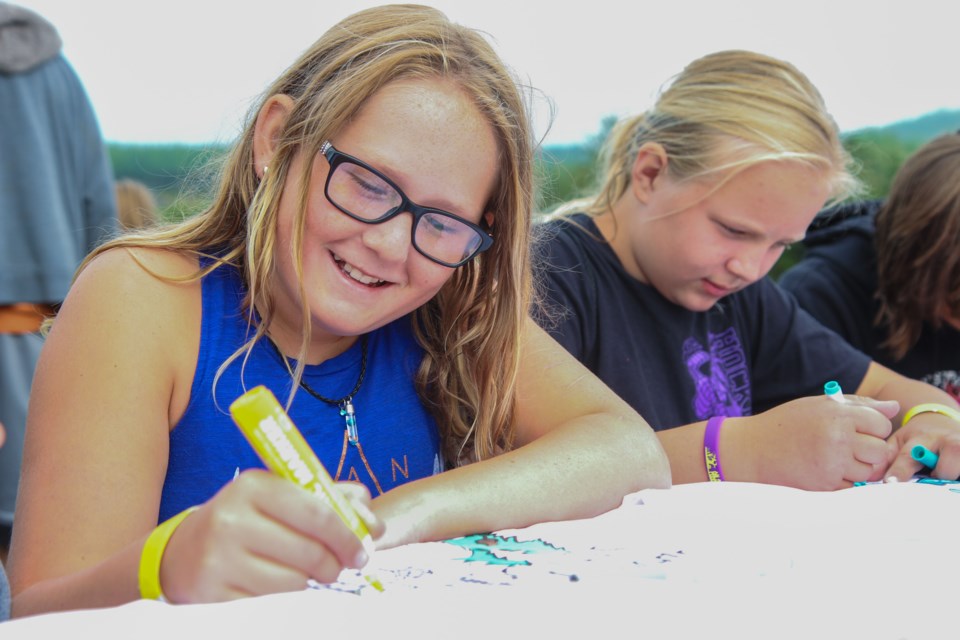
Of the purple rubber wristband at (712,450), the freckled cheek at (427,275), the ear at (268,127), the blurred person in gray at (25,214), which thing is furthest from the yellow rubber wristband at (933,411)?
the blurred person in gray at (25,214)

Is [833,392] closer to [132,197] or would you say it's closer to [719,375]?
[719,375]

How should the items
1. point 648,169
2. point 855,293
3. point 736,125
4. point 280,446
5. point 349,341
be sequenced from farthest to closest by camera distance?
point 855,293 < point 648,169 < point 736,125 < point 349,341 < point 280,446

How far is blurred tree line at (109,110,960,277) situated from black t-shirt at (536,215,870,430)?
129mm

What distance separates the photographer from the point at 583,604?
66 cm

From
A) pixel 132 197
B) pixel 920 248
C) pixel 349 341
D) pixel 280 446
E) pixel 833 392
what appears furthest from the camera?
pixel 132 197

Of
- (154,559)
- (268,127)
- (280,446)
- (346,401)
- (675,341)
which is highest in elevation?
(268,127)

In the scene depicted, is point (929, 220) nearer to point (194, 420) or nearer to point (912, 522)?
point (912, 522)

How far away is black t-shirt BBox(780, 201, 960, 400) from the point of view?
2146 mm

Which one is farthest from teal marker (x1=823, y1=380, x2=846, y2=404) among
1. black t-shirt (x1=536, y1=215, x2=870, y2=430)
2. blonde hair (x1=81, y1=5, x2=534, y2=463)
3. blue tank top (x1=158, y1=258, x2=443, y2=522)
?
blue tank top (x1=158, y1=258, x2=443, y2=522)

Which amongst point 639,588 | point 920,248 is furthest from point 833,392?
point 920,248

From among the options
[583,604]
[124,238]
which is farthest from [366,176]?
[583,604]

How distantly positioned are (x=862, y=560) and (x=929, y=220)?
155 centimetres

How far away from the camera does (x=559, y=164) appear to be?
1493mm

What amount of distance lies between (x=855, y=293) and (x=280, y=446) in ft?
6.19
